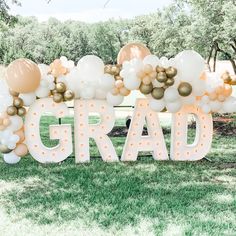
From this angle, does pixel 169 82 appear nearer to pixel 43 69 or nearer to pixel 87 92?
pixel 87 92

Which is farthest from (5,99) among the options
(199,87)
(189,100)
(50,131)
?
(199,87)

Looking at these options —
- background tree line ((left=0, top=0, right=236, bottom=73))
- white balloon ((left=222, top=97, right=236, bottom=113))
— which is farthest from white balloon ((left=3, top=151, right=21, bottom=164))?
background tree line ((left=0, top=0, right=236, bottom=73))

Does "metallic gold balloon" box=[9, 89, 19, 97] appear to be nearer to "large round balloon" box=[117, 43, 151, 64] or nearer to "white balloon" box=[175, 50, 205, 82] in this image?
"large round balloon" box=[117, 43, 151, 64]

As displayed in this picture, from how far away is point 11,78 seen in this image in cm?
760

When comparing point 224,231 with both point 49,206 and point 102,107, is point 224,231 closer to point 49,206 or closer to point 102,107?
point 49,206

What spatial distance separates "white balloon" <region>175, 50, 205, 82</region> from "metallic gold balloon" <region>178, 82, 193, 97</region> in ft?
0.32

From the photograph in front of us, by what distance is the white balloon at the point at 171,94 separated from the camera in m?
7.83

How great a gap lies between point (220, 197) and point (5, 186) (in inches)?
123

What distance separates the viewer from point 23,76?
24.6 ft

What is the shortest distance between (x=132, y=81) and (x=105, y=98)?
0.65 m

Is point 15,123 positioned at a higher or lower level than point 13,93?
lower

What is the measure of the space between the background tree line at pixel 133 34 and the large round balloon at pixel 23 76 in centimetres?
1041

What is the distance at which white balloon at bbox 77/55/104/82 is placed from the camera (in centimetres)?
791

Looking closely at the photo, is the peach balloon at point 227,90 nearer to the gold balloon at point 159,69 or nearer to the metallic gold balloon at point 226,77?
the metallic gold balloon at point 226,77
